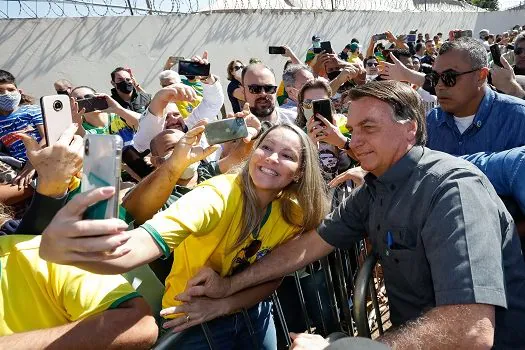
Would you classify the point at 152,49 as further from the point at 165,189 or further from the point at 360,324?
the point at 360,324

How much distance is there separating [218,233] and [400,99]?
99 cm

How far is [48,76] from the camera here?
8.60 metres

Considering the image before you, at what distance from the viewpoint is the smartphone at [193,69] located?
4914 millimetres

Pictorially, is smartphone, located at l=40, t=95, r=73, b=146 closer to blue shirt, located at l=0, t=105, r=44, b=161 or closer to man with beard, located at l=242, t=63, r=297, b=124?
man with beard, located at l=242, t=63, r=297, b=124

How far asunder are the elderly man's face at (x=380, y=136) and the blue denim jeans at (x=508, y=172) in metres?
0.45

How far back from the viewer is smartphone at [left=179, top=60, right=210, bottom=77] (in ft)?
16.1

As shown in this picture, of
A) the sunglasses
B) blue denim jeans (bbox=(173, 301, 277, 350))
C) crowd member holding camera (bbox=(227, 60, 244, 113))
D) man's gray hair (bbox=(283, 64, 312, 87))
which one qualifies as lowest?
blue denim jeans (bbox=(173, 301, 277, 350))

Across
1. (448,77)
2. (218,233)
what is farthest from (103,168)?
(448,77)

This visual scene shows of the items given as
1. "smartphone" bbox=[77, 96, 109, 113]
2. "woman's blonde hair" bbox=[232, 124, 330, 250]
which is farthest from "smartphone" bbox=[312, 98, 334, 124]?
"smartphone" bbox=[77, 96, 109, 113]

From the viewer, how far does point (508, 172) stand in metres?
2.14

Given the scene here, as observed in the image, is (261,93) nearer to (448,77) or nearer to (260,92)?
(260,92)

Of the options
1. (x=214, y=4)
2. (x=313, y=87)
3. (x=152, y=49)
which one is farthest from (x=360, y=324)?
(x=214, y=4)

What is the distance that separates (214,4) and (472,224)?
10545 mm

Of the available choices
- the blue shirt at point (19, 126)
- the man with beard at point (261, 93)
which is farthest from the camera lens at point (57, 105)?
the blue shirt at point (19, 126)
